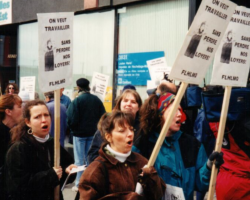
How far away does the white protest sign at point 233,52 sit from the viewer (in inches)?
139

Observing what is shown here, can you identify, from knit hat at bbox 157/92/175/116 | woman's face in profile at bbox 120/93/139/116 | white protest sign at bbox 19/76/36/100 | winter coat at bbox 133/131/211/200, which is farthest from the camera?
white protest sign at bbox 19/76/36/100

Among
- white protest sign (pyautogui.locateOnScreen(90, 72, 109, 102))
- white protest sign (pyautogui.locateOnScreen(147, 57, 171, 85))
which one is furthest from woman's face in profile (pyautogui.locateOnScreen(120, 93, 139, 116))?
white protest sign (pyautogui.locateOnScreen(90, 72, 109, 102))

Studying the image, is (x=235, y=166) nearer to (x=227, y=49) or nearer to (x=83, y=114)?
(x=227, y=49)

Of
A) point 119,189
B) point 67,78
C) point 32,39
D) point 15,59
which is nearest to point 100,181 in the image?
point 119,189

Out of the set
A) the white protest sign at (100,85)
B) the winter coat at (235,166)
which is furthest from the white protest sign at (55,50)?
the white protest sign at (100,85)

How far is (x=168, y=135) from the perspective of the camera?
11.6 ft

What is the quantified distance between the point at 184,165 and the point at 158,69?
12.1ft

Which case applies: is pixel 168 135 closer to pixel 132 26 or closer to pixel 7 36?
pixel 132 26

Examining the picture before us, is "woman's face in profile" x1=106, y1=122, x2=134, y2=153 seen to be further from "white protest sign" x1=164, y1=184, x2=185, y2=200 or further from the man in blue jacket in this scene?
the man in blue jacket

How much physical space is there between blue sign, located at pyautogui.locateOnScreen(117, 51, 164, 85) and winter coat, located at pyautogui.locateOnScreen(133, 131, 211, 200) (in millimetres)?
5032

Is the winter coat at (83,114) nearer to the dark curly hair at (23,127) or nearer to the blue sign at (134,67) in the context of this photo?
the blue sign at (134,67)

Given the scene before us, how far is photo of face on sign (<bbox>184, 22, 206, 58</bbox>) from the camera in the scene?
3111 mm

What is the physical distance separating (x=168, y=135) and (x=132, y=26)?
5853 millimetres

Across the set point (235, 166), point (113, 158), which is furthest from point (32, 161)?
point (235, 166)
